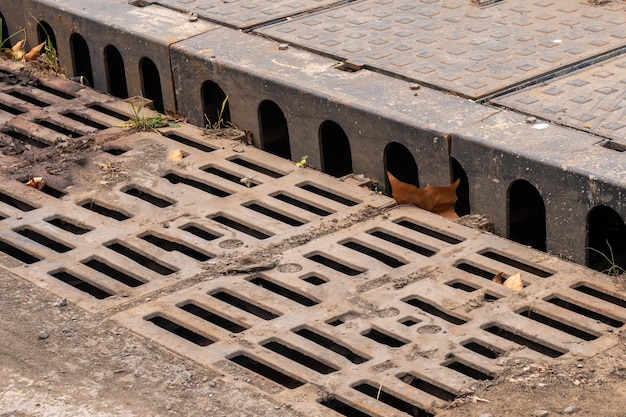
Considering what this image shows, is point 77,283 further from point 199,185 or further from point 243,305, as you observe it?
point 199,185

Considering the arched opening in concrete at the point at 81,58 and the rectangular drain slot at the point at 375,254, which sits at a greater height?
the arched opening in concrete at the point at 81,58

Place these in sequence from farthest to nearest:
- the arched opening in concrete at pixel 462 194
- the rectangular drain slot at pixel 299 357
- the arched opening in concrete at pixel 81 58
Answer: the arched opening in concrete at pixel 81 58 → the arched opening in concrete at pixel 462 194 → the rectangular drain slot at pixel 299 357

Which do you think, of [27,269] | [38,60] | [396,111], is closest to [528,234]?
[396,111]

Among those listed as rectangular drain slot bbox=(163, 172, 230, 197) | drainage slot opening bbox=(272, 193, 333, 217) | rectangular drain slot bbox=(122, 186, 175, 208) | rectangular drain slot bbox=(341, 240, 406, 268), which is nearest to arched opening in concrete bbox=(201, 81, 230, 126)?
rectangular drain slot bbox=(163, 172, 230, 197)

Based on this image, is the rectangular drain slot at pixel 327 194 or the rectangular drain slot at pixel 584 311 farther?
the rectangular drain slot at pixel 327 194

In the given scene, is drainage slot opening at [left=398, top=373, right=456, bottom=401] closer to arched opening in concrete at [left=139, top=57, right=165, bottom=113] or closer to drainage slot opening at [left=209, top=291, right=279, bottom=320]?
drainage slot opening at [left=209, top=291, right=279, bottom=320]

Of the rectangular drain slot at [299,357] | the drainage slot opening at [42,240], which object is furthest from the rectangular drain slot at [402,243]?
Answer: the drainage slot opening at [42,240]

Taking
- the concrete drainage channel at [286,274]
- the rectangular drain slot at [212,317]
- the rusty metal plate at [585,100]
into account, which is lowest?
the rectangular drain slot at [212,317]

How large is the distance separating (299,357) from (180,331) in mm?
420

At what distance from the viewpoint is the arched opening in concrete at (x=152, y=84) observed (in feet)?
19.2

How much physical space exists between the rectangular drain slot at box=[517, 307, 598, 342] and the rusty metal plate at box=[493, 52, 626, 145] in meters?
0.68

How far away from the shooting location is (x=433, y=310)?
4.17 metres

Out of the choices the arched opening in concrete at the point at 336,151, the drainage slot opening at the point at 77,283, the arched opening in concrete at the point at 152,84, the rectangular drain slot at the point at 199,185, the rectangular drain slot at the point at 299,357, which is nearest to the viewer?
the rectangular drain slot at the point at 299,357

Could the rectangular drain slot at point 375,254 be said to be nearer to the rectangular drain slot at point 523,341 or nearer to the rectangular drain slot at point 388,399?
the rectangular drain slot at point 523,341
